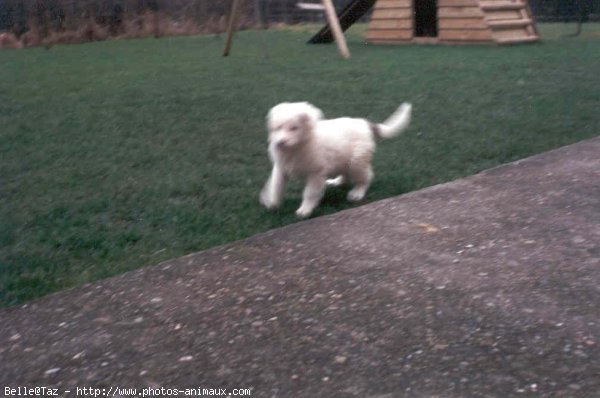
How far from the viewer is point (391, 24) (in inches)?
654

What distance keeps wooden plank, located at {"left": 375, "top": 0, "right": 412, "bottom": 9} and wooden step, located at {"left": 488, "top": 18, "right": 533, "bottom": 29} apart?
1.88 meters

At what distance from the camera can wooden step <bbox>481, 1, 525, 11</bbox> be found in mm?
15355

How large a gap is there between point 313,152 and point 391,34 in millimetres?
12167

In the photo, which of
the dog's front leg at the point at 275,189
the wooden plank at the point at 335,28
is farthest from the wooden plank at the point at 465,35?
the dog's front leg at the point at 275,189

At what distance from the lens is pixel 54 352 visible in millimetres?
3164

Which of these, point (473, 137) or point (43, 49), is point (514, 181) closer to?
point (473, 137)

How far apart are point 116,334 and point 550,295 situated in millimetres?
1813

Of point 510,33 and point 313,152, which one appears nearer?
point 313,152

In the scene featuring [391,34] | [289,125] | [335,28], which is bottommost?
[391,34]

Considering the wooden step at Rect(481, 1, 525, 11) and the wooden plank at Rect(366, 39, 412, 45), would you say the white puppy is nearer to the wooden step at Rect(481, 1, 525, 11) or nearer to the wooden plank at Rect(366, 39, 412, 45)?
the wooden step at Rect(481, 1, 525, 11)

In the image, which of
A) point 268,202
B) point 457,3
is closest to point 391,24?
point 457,3

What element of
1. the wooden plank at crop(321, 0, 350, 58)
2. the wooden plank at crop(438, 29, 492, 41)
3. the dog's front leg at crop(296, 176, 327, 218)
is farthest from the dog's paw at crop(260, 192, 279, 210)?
the wooden plank at crop(438, 29, 492, 41)

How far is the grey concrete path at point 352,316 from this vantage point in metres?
2.87

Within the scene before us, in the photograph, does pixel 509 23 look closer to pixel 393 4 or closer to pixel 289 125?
pixel 393 4
